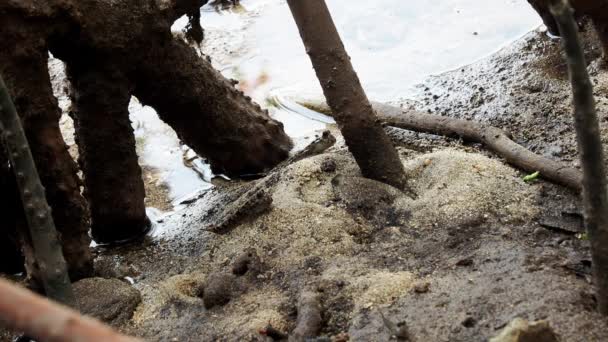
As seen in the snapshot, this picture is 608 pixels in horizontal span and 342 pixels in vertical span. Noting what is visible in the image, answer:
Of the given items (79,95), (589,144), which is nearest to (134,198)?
(79,95)

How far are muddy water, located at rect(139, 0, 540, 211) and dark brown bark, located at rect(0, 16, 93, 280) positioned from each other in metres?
1.30

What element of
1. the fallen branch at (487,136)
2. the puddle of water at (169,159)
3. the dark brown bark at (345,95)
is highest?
the dark brown bark at (345,95)

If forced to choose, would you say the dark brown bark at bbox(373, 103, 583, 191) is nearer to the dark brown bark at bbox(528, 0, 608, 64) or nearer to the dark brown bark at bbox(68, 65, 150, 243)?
the dark brown bark at bbox(528, 0, 608, 64)

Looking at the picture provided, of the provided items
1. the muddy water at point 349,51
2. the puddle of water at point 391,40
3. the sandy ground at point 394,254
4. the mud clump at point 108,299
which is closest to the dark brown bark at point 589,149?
the sandy ground at point 394,254

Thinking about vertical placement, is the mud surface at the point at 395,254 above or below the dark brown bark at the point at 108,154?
below

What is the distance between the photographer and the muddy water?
5.27 m

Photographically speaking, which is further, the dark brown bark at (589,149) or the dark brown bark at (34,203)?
the dark brown bark at (34,203)

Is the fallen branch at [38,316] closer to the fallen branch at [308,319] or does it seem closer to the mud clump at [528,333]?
the mud clump at [528,333]

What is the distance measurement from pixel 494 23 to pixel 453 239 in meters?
3.39

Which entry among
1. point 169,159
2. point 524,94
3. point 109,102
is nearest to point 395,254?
point 109,102

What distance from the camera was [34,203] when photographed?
2434 mm

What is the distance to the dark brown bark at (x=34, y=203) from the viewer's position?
2.27 m

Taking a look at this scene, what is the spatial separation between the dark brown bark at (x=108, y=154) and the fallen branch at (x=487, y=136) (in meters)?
1.68

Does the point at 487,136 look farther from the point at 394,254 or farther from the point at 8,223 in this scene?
the point at 8,223
